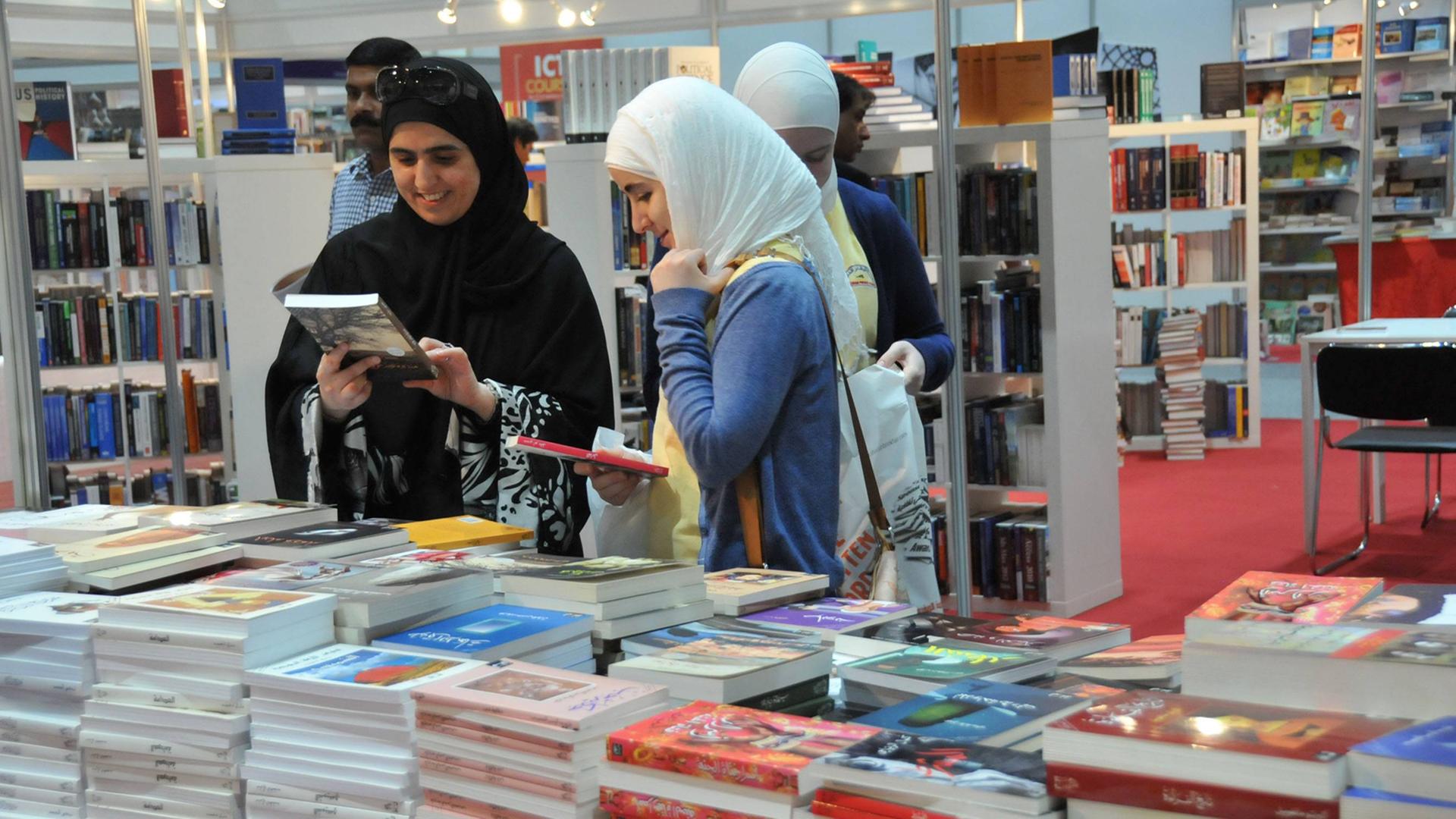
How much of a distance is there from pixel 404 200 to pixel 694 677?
136 cm

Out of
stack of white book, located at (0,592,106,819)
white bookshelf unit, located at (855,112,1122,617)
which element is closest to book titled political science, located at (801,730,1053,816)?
stack of white book, located at (0,592,106,819)

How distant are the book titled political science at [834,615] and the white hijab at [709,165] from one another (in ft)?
1.83

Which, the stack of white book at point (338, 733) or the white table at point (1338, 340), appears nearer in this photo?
the stack of white book at point (338, 733)

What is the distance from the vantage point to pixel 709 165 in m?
1.90

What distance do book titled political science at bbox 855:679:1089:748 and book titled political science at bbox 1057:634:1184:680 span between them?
9cm

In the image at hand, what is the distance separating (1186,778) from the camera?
932 millimetres

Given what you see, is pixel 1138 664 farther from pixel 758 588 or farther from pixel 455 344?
pixel 455 344

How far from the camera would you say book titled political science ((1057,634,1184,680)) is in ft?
4.17

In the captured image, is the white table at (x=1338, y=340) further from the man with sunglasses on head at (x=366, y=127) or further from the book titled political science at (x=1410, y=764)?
the book titled political science at (x=1410, y=764)

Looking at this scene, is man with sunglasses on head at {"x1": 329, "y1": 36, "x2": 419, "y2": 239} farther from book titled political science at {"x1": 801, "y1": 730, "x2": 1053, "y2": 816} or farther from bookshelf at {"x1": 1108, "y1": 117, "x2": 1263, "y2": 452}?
bookshelf at {"x1": 1108, "y1": 117, "x2": 1263, "y2": 452}

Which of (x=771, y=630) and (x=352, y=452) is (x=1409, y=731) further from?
(x=352, y=452)

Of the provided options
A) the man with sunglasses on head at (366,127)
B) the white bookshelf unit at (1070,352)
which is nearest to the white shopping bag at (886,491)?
the man with sunglasses on head at (366,127)

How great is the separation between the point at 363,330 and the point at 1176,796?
1285 mm

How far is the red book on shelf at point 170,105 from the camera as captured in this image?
23.0 ft
